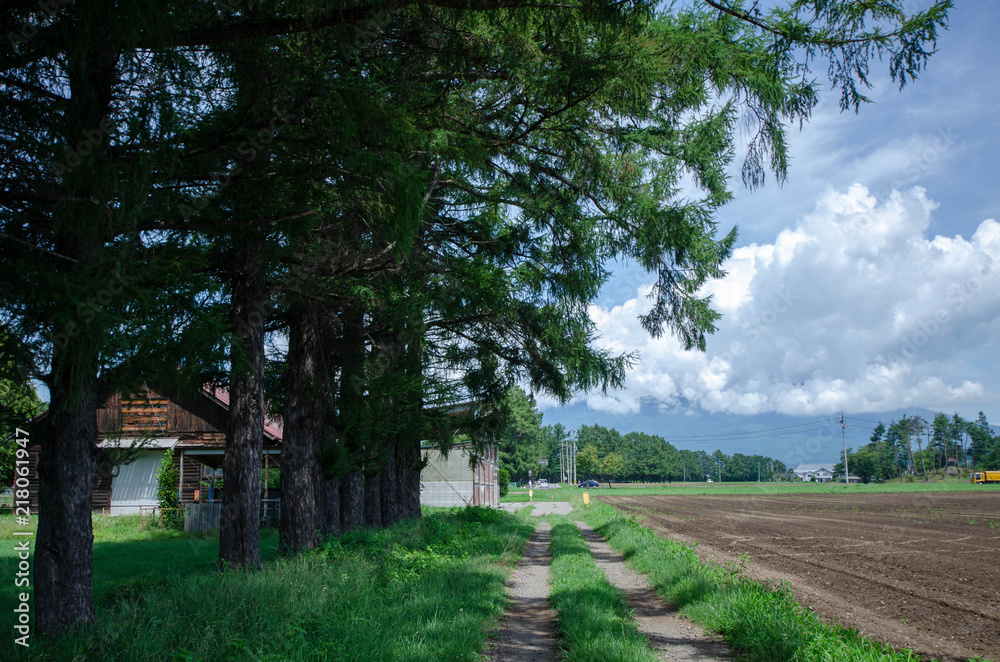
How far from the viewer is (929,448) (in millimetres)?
138750

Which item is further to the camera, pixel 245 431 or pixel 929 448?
pixel 929 448

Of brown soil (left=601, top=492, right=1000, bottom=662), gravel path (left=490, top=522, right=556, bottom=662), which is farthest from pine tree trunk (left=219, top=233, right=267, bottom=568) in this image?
brown soil (left=601, top=492, right=1000, bottom=662)

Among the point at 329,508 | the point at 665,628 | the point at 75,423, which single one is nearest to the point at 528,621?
the point at 665,628

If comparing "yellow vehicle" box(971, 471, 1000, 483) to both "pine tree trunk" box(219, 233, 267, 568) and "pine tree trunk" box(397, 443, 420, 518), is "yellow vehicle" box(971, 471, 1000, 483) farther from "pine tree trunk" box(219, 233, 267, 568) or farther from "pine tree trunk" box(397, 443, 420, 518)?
"pine tree trunk" box(219, 233, 267, 568)

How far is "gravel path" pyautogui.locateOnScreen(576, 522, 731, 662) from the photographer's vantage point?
21.1ft

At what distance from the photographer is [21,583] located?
5.00 metres

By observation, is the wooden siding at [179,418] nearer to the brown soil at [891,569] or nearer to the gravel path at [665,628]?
the brown soil at [891,569]

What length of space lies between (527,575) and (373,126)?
9.17m

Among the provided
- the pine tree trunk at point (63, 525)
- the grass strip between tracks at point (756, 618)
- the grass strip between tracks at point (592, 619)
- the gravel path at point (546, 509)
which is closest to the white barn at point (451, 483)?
the gravel path at point (546, 509)

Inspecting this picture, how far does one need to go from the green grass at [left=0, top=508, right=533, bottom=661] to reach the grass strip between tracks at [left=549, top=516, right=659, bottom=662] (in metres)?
0.90

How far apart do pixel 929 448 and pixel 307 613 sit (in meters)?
166

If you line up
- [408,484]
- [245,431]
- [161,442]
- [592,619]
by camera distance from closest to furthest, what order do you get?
1. [592,619]
2. [245,431]
3. [408,484]
4. [161,442]

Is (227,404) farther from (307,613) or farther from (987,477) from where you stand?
(987,477)

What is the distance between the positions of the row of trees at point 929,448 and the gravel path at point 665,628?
13994 cm
